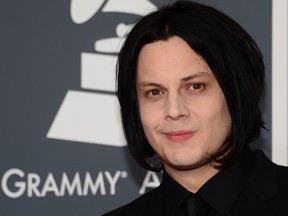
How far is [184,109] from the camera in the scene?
146cm

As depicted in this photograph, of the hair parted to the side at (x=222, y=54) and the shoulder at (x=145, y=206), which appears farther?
the shoulder at (x=145, y=206)

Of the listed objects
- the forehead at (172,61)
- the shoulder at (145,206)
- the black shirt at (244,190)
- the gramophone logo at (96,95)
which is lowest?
the shoulder at (145,206)

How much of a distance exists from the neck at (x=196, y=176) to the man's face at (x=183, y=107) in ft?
0.07

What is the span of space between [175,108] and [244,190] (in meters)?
0.25

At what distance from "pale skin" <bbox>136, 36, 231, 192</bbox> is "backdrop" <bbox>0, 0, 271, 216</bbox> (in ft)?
1.50

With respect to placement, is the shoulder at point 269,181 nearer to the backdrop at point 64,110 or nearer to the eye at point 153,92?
the eye at point 153,92

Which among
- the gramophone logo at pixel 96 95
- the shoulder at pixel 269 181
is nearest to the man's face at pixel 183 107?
the shoulder at pixel 269 181

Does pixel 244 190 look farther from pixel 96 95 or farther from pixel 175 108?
pixel 96 95

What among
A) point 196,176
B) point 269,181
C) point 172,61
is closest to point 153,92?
point 172,61

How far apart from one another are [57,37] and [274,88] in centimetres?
62

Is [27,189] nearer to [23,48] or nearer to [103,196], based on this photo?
[103,196]

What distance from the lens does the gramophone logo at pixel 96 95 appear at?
6.42 ft

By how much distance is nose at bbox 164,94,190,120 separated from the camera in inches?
57.2

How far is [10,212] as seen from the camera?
75.1 inches
